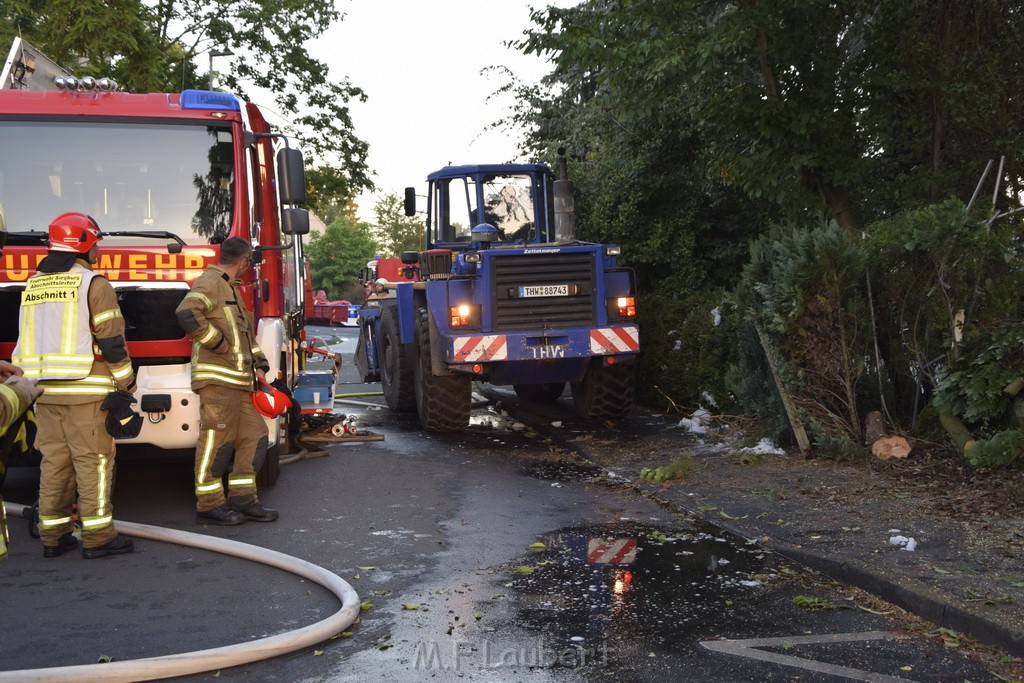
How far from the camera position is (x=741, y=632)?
16.5 ft

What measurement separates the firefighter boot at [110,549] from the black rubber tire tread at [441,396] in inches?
205

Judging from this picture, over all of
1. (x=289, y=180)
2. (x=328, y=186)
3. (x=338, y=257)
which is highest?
(x=328, y=186)

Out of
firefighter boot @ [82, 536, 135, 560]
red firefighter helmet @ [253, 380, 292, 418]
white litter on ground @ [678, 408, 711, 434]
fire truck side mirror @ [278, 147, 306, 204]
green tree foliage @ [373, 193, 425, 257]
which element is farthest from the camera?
green tree foliage @ [373, 193, 425, 257]

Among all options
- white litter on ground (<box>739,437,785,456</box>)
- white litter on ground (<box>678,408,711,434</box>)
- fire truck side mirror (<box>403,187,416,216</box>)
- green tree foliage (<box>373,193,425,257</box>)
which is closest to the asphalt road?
white litter on ground (<box>739,437,785,456</box>)

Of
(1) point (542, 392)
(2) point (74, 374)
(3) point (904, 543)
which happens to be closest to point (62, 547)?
(2) point (74, 374)

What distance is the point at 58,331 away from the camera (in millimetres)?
6418

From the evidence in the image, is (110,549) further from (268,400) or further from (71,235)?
(71,235)

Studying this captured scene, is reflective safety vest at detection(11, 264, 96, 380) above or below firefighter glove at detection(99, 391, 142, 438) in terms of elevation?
above

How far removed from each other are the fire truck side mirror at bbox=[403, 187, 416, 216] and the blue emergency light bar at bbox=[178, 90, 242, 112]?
481 cm

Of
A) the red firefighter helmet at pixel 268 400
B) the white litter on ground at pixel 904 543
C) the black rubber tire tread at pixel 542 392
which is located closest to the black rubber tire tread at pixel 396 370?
the black rubber tire tread at pixel 542 392

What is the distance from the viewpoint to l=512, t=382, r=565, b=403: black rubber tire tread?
48.1ft

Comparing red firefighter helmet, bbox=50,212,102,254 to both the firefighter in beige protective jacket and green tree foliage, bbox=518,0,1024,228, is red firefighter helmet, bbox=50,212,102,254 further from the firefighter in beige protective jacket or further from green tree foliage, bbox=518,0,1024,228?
green tree foliage, bbox=518,0,1024,228

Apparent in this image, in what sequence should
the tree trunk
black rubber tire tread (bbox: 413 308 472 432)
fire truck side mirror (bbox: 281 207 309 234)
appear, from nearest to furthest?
fire truck side mirror (bbox: 281 207 309 234) → the tree trunk → black rubber tire tread (bbox: 413 308 472 432)

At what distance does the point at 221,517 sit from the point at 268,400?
823 millimetres
